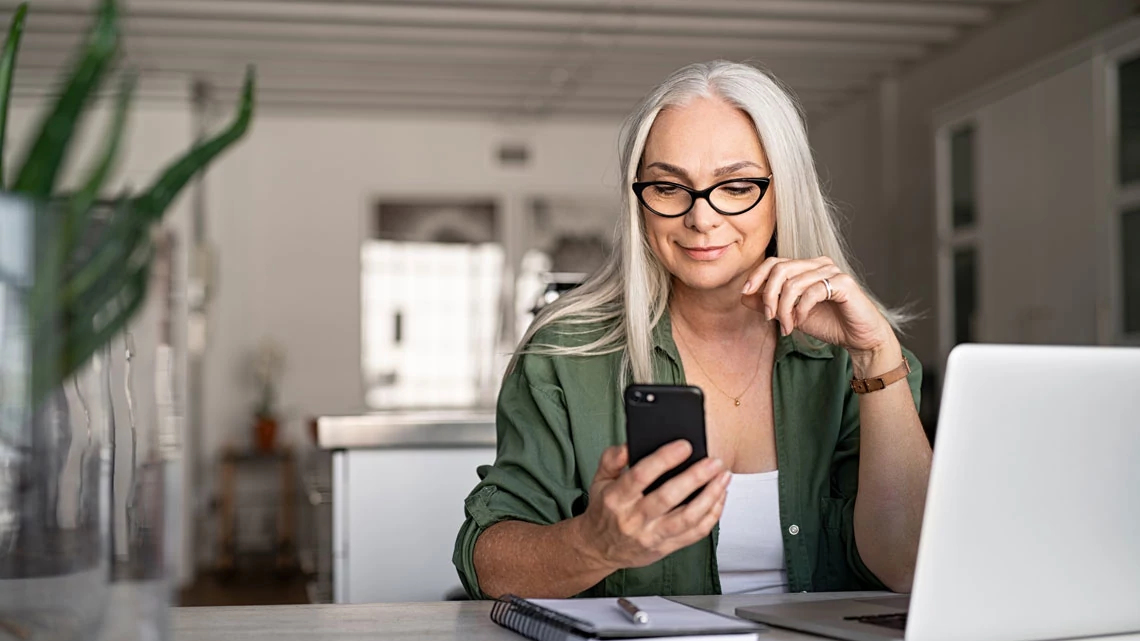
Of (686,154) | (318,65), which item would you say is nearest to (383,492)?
(686,154)

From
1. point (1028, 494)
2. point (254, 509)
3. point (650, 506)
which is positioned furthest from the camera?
point (254, 509)

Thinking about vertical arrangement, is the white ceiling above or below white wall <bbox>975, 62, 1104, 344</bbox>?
above

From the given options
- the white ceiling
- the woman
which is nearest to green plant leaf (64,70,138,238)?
the woman

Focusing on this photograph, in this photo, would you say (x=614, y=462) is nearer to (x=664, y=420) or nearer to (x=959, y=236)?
(x=664, y=420)

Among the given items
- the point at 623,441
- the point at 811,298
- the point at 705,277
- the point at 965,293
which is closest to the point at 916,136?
the point at 965,293

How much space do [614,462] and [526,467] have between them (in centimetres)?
43

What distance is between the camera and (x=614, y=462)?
1.21 metres

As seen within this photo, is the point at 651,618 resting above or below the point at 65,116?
below

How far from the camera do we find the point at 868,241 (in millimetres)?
7871

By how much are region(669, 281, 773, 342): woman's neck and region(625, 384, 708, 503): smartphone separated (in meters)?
0.67

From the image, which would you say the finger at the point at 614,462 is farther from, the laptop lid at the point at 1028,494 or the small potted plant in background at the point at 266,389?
the small potted plant in background at the point at 266,389

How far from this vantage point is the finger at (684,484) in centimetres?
111

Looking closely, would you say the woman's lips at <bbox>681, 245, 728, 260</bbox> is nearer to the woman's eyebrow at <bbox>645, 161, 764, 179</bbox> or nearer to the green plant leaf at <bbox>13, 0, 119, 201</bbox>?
the woman's eyebrow at <bbox>645, 161, 764, 179</bbox>

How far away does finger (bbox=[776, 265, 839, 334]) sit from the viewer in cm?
145
